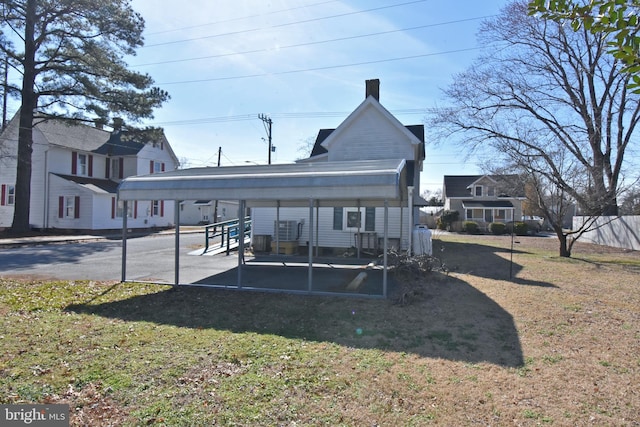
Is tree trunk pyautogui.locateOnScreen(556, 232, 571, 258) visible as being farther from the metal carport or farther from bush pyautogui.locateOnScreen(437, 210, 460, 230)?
bush pyautogui.locateOnScreen(437, 210, 460, 230)

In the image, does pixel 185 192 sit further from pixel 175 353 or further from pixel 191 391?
pixel 191 391

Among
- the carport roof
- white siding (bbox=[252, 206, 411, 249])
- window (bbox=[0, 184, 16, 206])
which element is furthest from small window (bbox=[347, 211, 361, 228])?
window (bbox=[0, 184, 16, 206])

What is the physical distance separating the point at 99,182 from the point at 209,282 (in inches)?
1065

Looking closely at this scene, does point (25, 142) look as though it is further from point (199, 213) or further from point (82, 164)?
point (199, 213)

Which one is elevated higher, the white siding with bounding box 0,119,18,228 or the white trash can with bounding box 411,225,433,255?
the white siding with bounding box 0,119,18,228

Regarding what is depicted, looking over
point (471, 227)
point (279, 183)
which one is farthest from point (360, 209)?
point (471, 227)

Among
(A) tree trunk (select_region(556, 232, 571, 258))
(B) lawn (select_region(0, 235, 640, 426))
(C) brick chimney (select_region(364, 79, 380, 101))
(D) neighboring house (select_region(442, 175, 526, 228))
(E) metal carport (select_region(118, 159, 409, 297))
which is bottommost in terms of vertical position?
(B) lawn (select_region(0, 235, 640, 426))

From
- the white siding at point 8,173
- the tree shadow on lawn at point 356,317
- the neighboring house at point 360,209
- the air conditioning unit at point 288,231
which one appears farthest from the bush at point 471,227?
the white siding at point 8,173

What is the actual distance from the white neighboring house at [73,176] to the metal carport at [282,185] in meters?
18.7

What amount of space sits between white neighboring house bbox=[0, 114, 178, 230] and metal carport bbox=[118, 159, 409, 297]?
18.7 m

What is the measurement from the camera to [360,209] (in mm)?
16547

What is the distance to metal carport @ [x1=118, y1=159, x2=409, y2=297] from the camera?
8102 mm

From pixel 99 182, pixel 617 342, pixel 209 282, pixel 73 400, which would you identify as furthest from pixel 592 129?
pixel 99 182

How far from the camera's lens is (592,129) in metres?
21.5
